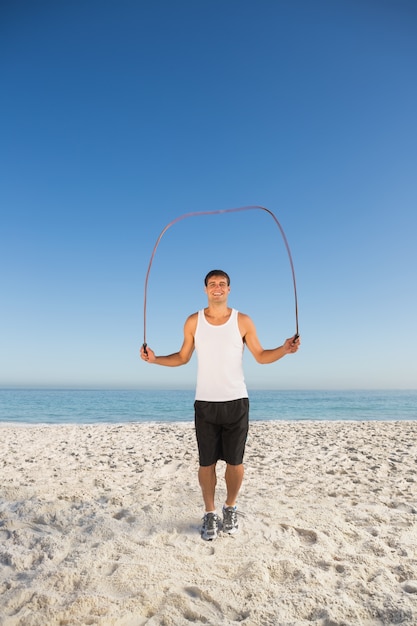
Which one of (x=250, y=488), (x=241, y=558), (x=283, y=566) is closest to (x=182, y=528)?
(x=241, y=558)

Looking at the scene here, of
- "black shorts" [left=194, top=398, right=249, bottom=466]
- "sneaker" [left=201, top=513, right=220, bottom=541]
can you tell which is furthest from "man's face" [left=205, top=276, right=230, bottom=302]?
"sneaker" [left=201, top=513, right=220, bottom=541]

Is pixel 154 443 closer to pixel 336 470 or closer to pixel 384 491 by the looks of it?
pixel 336 470

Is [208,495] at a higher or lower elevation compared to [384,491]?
higher

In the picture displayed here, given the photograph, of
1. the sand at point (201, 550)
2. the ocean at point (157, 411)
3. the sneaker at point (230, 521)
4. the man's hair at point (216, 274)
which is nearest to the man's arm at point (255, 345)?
the man's hair at point (216, 274)

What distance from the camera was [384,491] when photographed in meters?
5.29

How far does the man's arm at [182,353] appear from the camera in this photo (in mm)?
3779

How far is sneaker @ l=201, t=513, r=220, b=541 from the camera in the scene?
357 cm

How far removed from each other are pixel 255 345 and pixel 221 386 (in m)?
0.49

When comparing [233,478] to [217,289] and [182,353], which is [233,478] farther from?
[217,289]

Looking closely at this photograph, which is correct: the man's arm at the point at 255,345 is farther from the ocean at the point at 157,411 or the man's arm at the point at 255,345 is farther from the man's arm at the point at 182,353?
the ocean at the point at 157,411

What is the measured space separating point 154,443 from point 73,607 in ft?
25.1

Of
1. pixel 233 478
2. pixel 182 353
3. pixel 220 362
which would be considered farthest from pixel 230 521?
pixel 182 353

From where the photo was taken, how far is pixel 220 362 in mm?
3586

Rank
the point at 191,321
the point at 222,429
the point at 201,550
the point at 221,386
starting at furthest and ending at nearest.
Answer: the point at 191,321 < the point at 222,429 < the point at 221,386 < the point at 201,550
